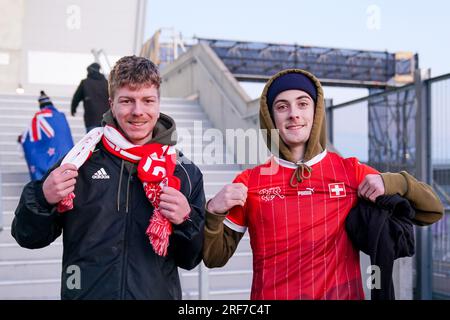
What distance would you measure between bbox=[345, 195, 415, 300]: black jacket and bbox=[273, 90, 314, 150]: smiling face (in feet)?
1.33

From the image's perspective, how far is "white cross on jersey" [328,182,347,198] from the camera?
2648 millimetres

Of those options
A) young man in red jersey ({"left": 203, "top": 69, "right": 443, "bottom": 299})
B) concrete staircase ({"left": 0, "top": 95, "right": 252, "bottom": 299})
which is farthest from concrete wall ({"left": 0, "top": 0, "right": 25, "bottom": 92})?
young man in red jersey ({"left": 203, "top": 69, "right": 443, "bottom": 299})

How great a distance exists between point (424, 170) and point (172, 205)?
505cm

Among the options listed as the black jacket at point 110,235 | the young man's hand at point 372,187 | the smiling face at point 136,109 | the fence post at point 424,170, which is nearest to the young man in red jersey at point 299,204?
the young man's hand at point 372,187

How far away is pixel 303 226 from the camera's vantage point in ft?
8.50

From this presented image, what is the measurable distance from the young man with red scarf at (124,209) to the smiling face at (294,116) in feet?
1.53

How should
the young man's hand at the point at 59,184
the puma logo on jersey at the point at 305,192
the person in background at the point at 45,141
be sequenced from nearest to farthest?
the young man's hand at the point at 59,184 < the puma logo on jersey at the point at 305,192 < the person in background at the point at 45,141

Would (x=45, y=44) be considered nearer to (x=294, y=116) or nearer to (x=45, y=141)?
(x=45, y=141)

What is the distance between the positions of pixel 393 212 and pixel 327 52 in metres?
23.1

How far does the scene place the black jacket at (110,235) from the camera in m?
2.48

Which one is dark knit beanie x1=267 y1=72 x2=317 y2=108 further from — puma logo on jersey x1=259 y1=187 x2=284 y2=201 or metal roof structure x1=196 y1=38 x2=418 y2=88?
metal roof structure x1=196 y1=38 x2=418 y2=88

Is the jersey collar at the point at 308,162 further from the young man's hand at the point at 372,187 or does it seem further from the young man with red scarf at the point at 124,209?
the young man with red scarf at the point at 124,209

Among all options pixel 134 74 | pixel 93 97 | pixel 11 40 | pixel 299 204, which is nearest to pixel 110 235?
pixel 134 74

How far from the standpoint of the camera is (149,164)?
8.35 ft
